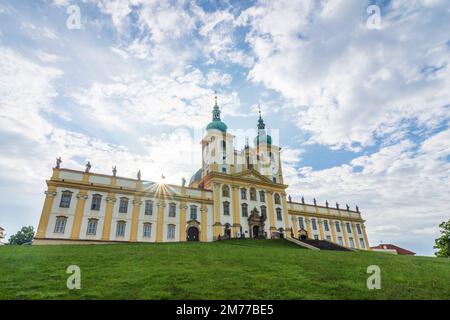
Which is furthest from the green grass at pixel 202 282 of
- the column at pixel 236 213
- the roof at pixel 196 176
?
the roof at pixel 196 176

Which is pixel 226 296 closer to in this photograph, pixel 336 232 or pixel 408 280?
pixel 408 280

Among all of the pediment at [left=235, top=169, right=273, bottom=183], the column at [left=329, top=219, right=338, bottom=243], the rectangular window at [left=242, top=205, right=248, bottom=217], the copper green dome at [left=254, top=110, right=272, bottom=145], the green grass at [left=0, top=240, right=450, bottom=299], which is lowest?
the green grass at [left=0, top=240, right=450, bottom=299]

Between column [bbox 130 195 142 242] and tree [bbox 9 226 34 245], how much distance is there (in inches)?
1595

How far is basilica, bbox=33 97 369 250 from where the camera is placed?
103 ft

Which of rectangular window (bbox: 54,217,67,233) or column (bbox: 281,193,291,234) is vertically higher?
column (bbox: 281,193,291,234)

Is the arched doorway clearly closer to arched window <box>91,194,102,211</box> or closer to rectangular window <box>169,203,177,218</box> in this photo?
rectangular window <box>169,203,177,218</box>

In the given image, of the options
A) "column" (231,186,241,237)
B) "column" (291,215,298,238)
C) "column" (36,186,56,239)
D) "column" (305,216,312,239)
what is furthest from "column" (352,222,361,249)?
"column" (36,186,56,239)

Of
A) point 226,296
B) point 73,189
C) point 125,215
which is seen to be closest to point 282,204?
point 125,215

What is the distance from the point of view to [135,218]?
34312 mm

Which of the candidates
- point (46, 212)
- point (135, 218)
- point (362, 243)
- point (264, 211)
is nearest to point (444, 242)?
point (362, 243)
